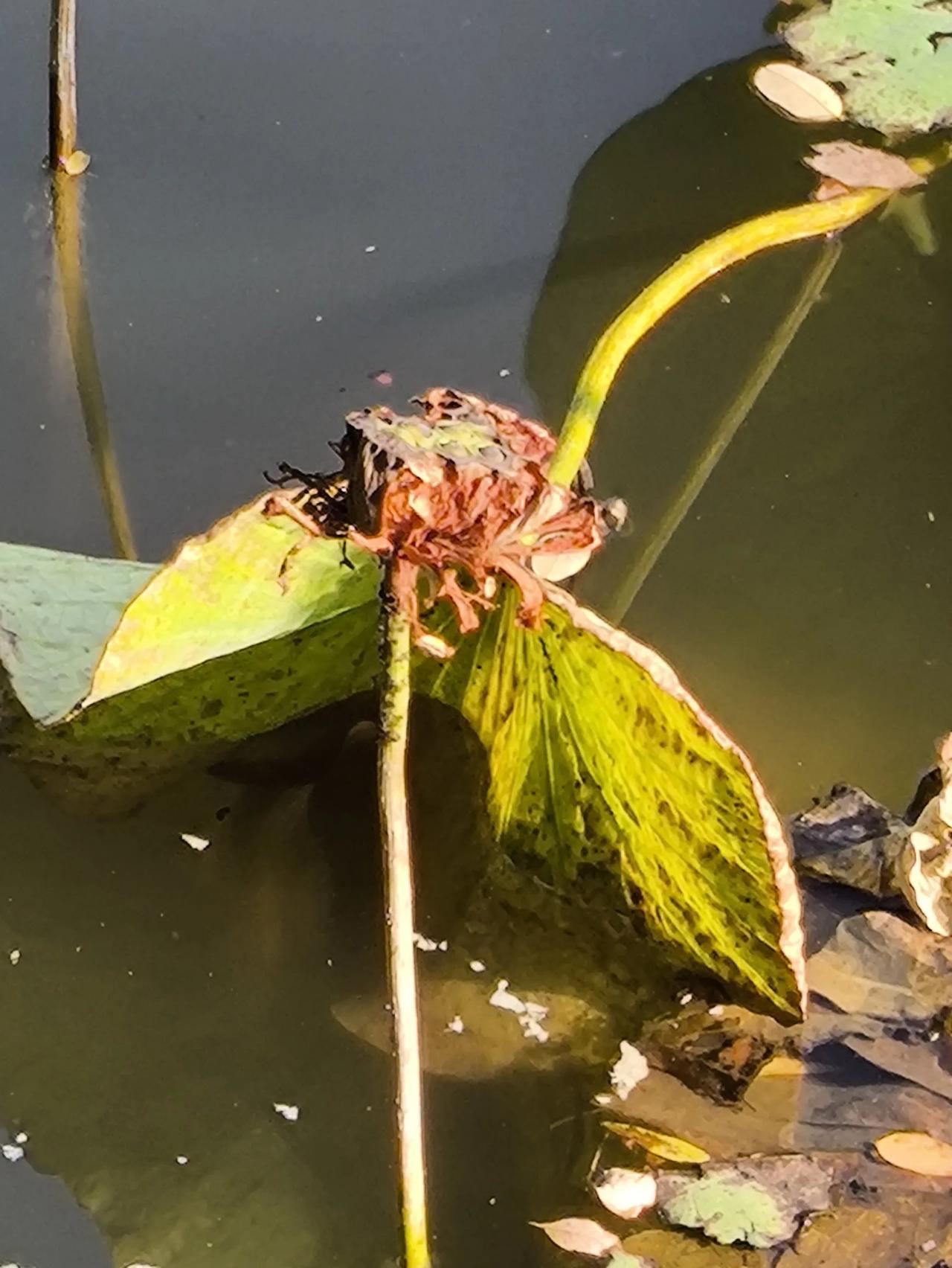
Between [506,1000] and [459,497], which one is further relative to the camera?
[506,1000]

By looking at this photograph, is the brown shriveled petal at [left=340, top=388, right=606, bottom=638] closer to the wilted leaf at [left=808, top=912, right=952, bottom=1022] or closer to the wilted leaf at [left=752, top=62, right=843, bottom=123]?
the wilted leaf at [left=808, top=912, right=952, bottom=1022]

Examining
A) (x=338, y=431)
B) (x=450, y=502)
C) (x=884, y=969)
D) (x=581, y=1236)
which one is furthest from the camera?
(x=338, y=431)

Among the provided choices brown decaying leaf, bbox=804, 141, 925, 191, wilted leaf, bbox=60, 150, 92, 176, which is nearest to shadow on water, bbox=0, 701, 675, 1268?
wilted leaf, bbox=60, 150, 92, 176

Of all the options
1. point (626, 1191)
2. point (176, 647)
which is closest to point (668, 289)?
point (176, 647)

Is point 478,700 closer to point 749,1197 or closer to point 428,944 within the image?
point 428,944

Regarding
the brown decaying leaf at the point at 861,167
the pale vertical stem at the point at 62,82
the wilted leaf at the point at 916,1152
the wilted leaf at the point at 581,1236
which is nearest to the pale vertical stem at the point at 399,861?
the wilted leaf at the point at 581,1236

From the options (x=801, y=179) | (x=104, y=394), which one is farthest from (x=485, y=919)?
(x=801, y=179)

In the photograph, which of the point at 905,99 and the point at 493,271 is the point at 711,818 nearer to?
the point at 493,271
